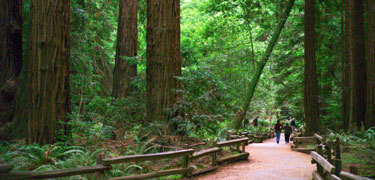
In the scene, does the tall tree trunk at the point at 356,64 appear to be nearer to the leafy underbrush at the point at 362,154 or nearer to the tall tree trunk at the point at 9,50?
the leafy underbrush at the point at 362,154

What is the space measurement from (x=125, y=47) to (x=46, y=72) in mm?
6758

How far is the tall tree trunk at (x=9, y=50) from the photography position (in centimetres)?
1092

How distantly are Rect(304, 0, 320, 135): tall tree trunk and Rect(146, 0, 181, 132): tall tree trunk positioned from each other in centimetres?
1127

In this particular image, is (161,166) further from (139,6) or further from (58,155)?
(139,6)

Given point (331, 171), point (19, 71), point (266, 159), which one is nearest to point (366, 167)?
point (331, 171)

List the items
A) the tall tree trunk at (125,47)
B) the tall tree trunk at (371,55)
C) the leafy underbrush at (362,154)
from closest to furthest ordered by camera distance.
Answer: the leafy underbrush at (362,154) < the tall tree trunk at (371,55) < the tall tree trunk at (125,47)

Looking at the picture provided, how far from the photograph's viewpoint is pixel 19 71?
1157 cm

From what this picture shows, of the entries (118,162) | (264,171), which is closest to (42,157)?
(118,162)

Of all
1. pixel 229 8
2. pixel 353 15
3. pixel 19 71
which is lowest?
pixel 19 71

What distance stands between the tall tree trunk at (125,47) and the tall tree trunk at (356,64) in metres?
10.1

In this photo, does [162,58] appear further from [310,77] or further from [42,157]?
[310,77]

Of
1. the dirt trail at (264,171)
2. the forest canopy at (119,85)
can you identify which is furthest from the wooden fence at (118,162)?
the forest canopy at (119,85)

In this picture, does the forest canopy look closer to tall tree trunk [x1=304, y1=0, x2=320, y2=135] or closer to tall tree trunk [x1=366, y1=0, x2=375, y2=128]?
tall tree trunk [x1=366, y1=0, x2=375, y2=128]

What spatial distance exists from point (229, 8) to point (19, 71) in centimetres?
1498
